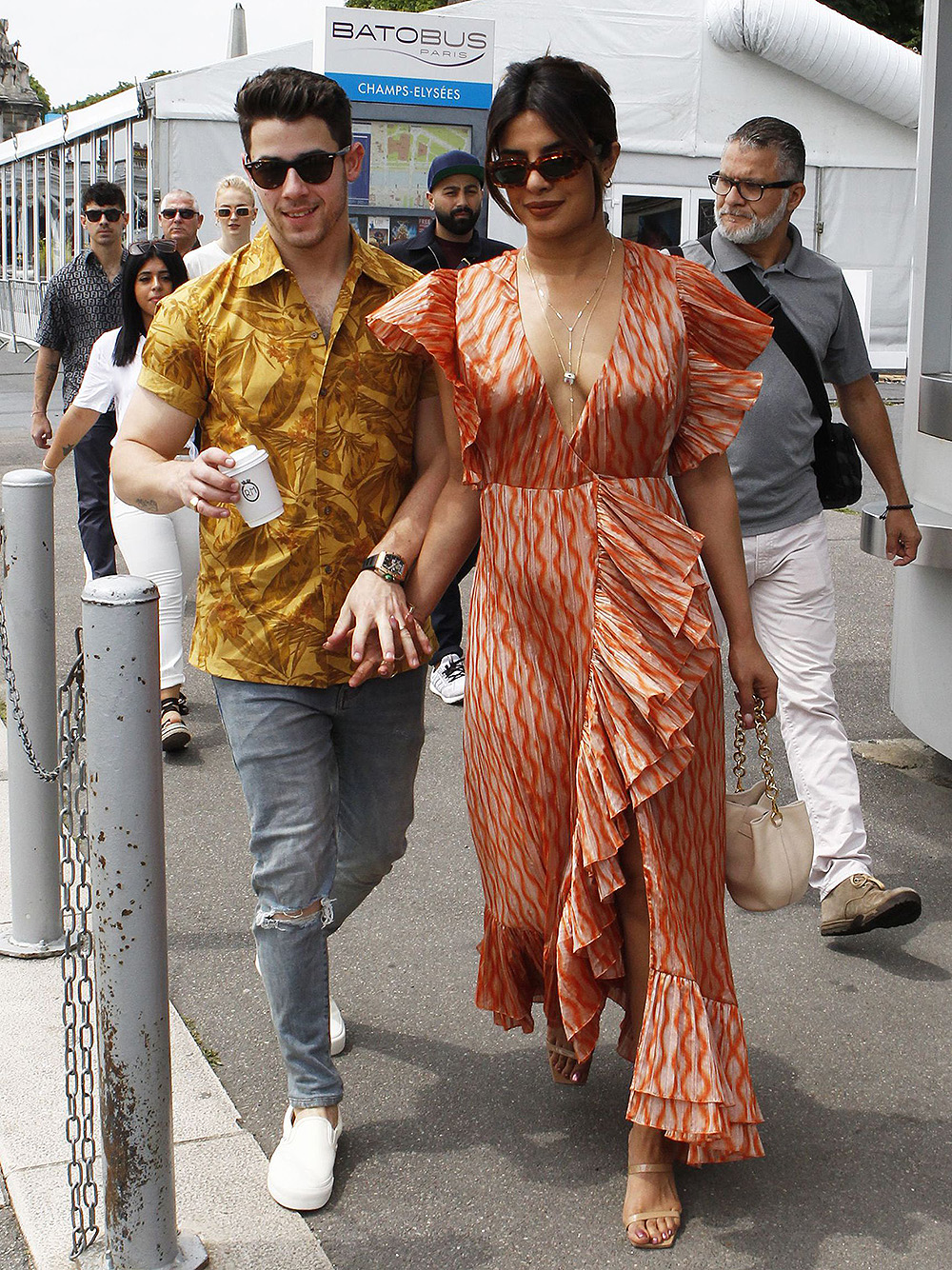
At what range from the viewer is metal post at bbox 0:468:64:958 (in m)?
3.93

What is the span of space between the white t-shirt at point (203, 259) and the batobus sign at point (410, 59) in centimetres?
405

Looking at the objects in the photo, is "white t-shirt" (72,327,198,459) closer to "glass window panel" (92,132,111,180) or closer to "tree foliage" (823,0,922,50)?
"glass window panel" (92,132,111,180)

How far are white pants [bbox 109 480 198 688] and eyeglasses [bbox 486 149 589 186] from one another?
335 cm

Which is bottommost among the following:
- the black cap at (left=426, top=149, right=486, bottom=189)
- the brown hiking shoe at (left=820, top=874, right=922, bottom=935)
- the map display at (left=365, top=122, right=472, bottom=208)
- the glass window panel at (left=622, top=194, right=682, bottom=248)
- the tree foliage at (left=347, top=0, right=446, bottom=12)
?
the brown hiking shoe at (left=820, top=874, right=922, bottom=935)

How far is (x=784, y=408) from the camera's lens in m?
4.20

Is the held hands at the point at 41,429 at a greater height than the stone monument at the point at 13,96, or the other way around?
the stone monument at the point at 13,96

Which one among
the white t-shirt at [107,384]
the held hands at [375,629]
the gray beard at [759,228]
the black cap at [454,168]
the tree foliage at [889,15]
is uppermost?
the tree foliage at [889,15]

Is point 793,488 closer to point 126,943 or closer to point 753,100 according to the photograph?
point 126,943

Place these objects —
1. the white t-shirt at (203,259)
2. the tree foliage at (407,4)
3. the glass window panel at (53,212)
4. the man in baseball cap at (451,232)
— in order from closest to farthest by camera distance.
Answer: the man in baseball cap at (451,232), the white t-shirt at (203,259), the glass window panel at (53,212), the tree foliage at (407,4)

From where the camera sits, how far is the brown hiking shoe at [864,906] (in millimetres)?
4051

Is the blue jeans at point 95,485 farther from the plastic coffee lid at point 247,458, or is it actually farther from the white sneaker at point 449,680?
the plastic coffee lid at point 247,458

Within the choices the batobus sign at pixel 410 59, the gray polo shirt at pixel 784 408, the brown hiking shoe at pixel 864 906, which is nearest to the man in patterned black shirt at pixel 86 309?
the batobus sign at pixel 410 59

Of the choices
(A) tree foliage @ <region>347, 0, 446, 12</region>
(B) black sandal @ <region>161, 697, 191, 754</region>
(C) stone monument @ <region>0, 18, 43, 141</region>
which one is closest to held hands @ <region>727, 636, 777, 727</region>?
(B) black sandal @ <region>161, 697, 191, 754</region>

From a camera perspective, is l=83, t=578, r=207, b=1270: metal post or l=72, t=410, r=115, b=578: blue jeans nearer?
l=83, t=578, r=207, b=1270: metal post
